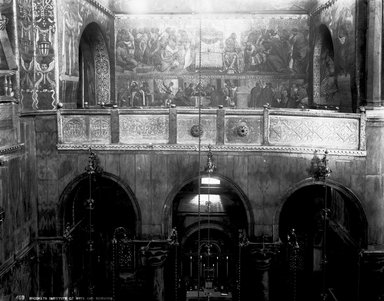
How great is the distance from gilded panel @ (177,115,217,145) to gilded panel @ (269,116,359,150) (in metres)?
1.49

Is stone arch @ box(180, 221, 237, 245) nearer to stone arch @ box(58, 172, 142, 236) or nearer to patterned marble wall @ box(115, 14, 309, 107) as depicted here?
stone arch @ box(58, 172, 142, 236)

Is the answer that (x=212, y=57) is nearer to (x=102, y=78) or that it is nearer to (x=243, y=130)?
(x=102, y=78)

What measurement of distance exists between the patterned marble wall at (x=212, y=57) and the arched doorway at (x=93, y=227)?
4.50 m

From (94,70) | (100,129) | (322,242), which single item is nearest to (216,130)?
(100,129)

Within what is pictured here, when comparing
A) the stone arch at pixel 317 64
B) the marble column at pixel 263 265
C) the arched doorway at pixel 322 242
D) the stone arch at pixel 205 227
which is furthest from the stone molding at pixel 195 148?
the stone arch at pixel 317 64

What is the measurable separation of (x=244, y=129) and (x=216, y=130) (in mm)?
700

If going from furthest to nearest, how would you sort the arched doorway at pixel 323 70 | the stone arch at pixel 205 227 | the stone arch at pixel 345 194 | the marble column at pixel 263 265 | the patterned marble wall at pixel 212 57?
the patterned marble wall at pixel 212 57 → the arched doorway at pixel 323 70 → the stone arch at pixel 205 227 → the marble column at pixel 263 265 → the stone arch at pixel 345 194

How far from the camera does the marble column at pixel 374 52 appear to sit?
494 inches

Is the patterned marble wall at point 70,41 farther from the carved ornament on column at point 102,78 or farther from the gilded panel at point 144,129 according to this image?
the carved ornament on column at point 102,78

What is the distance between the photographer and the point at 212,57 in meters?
19.3

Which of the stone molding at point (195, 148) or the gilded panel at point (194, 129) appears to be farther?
the gilded panel at point (194, 129)

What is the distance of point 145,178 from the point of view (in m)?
12.8

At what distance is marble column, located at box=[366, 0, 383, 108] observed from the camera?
1255cm

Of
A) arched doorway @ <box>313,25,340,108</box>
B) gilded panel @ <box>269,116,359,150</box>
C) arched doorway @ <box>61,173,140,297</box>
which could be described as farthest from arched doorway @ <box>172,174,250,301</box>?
arched doorway @ <box>313,25,340,108</box>
